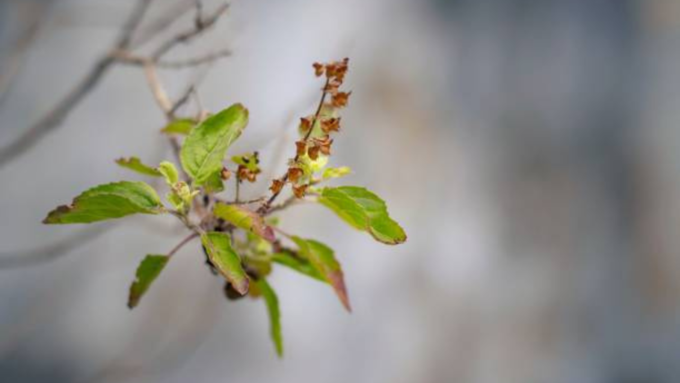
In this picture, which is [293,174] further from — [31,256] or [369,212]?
[31,256]

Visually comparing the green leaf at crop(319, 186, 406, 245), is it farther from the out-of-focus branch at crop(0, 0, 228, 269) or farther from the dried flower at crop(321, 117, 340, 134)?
the out-of-focus branch at crop(0, 0, 228, 269)

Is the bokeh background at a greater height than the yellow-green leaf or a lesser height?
greater

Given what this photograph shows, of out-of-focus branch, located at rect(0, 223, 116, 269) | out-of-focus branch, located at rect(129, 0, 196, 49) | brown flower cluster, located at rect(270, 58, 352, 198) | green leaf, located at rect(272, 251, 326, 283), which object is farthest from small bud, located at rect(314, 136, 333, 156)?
out-of-focus branch, located at rect(0, 223, 116, 269)

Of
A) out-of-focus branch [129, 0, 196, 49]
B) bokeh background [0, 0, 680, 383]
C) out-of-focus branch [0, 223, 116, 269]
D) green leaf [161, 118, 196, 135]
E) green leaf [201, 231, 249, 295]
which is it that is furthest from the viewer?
bokeh background [0, 0, 680, 383]

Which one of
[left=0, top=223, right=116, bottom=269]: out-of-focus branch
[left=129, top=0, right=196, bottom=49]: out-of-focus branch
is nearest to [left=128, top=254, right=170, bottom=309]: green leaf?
[left=129, top=0, right=196, bottom=49]: out-of-focus branch

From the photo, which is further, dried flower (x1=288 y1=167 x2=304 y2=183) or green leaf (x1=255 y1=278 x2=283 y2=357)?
green leaf (x1=255 y1=278 x2=283 y2=357)

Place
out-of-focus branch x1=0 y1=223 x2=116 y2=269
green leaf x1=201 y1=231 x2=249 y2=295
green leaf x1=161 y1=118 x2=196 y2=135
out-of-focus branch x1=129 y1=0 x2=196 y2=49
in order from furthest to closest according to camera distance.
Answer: out-of-focus branch x1=0 y1=223 x2=116 y2=269, out-of-focus branch x1=129 y1=0 x2=196 y2=49, green leaf x1=161 y1=118 x2=196 y2=135, green leaf x1=201 y1=231 x2=249 y2=295

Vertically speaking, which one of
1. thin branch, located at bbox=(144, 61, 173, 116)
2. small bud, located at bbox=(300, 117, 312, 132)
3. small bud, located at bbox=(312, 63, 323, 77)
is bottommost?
small bud, located at bbox=(300, 117, 312, 132)

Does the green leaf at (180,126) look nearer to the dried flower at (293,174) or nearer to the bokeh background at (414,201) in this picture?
the dried flower at (293,174)

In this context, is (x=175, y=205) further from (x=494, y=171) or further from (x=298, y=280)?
(x=494, y=171)

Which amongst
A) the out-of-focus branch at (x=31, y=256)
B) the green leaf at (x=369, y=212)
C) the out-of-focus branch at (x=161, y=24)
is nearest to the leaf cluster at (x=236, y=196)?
the green leaf at (x=369, y=212)
